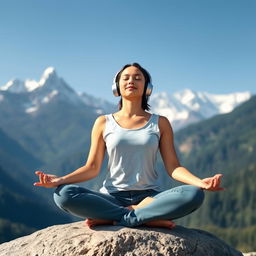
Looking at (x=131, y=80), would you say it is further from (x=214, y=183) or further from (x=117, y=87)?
(x=214, y=183)

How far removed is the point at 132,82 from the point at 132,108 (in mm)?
484

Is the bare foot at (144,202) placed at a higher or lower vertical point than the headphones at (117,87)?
lower

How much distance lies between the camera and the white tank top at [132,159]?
27.1 feet

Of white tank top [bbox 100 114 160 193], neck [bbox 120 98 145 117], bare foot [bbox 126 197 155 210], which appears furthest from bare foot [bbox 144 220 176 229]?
neck [bbox 120 98 145 117]

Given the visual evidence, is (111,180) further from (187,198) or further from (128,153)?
(187,198)

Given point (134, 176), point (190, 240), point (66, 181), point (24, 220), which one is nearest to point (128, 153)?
point (134, 176)

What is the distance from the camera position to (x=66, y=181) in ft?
26.3

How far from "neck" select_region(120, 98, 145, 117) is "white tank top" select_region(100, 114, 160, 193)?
1.76 feet

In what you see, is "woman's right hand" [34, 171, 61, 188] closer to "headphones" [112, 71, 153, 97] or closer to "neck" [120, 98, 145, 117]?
"neck" [120, 98, 145, 117]

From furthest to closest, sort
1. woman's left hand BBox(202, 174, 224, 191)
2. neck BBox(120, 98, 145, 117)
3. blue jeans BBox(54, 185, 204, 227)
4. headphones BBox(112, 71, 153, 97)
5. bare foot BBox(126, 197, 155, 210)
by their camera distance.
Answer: headphones BBox(112, 71, 153, 97), neck BBox(120, 98, 145, 117), bare foot BBox(126, 197, 155, 210), blue jeans BBox(54, 185, 204, 227), woman's left hand BBox(202, 174, 224, 191)

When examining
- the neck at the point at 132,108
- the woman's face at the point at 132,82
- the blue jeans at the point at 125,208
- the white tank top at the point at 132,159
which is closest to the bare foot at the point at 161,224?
the blue jeans at the point at 125,208

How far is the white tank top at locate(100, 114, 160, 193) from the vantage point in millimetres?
8273

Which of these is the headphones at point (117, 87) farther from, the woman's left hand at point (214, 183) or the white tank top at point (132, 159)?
the woman's left hand at point (214, 183)

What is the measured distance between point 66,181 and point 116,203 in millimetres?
952
